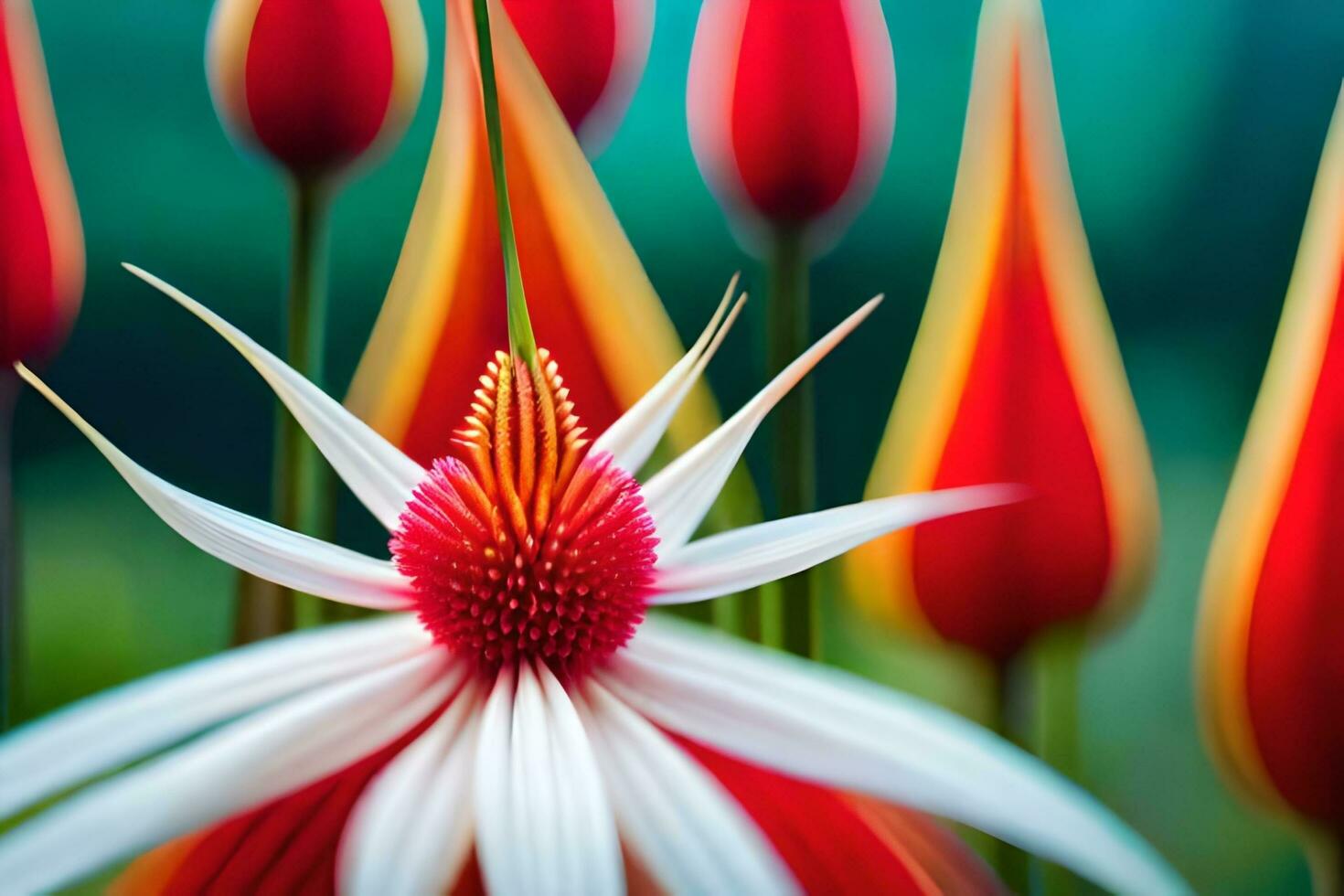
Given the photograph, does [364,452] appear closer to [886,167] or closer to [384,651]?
[384,651]

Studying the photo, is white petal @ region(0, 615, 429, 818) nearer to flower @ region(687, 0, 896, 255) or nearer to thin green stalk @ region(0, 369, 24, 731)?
thin green stalk @ region(0, 369, 24, 731)

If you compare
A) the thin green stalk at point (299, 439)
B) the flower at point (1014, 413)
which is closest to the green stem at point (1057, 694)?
the flower at point (1014, 413)

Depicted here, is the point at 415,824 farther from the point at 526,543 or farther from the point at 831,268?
the point at 831,268

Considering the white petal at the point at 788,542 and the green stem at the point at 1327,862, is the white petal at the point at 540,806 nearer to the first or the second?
the white petal at the point at 788,542

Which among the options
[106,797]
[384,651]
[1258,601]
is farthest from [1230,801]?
[106,797]

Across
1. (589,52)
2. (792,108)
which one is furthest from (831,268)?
(589,52)
